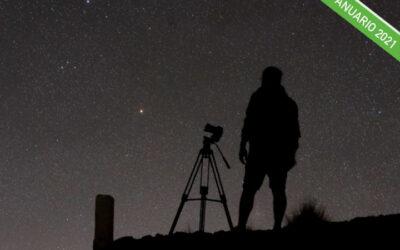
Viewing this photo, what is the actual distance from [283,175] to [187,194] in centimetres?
170

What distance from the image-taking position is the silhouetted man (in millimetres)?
3926

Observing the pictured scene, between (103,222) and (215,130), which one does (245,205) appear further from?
(215,130)

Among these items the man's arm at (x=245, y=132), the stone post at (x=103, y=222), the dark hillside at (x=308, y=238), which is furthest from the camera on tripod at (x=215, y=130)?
the stone post at (x=103, y=222)

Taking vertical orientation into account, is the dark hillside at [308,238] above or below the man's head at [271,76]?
below

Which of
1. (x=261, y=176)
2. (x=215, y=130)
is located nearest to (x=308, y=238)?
(x=261, y=176)

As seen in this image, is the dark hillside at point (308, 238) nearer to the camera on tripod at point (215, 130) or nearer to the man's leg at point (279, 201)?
the man's leg at point (279, 201)

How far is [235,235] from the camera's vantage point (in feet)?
11.4

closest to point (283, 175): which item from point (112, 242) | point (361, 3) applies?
point (112, 242)

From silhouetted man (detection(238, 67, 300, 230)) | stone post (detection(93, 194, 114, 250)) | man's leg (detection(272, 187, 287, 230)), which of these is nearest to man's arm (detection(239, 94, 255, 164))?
silhouetted man (detection(238, 67, 300, 230))

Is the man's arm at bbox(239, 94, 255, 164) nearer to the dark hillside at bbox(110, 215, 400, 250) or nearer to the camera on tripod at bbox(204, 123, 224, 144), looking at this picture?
the dark hillside at bbox(110, 215, 400, 250)

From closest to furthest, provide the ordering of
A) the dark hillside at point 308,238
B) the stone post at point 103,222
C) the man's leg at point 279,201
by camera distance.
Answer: the dark hillside at point 308,238 → the stone post at point 103,222 → the man's leg at point 279,201

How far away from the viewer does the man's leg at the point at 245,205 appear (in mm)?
3904

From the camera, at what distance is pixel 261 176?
395cm

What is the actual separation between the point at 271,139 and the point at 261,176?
0.35m
